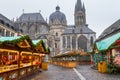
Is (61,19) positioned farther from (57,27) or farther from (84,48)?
(84,48)

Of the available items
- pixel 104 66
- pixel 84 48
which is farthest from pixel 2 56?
pixel 84 48

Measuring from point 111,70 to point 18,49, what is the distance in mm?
10761

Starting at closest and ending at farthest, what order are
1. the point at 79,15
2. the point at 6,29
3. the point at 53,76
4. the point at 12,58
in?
the point at 12,58
the point at 53,76
the point at 6,29
the point at 79,15

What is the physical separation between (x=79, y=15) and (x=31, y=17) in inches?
1033

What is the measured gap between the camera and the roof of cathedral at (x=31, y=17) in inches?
4550

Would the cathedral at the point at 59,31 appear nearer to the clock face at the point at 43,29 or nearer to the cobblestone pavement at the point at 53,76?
the clock face at the point at 43,29

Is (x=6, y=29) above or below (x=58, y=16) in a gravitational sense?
below

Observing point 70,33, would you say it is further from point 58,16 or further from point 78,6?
point 78,6

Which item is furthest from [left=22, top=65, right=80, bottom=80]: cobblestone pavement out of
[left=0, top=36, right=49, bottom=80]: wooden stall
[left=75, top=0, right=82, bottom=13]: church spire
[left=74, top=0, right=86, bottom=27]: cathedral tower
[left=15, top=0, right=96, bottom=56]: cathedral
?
[left=75, top=0, right=82, bottom=13]: church spire

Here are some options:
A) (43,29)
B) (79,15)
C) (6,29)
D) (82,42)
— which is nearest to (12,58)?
(6,29)

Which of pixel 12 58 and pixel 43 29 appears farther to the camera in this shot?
pixel 43 29

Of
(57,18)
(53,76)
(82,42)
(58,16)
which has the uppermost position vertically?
(58,16)

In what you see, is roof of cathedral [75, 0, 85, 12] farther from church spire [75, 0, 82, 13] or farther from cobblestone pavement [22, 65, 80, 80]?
cobblestone pavement [22, 65, 80, 80]

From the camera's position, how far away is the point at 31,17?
11788 centimetres
